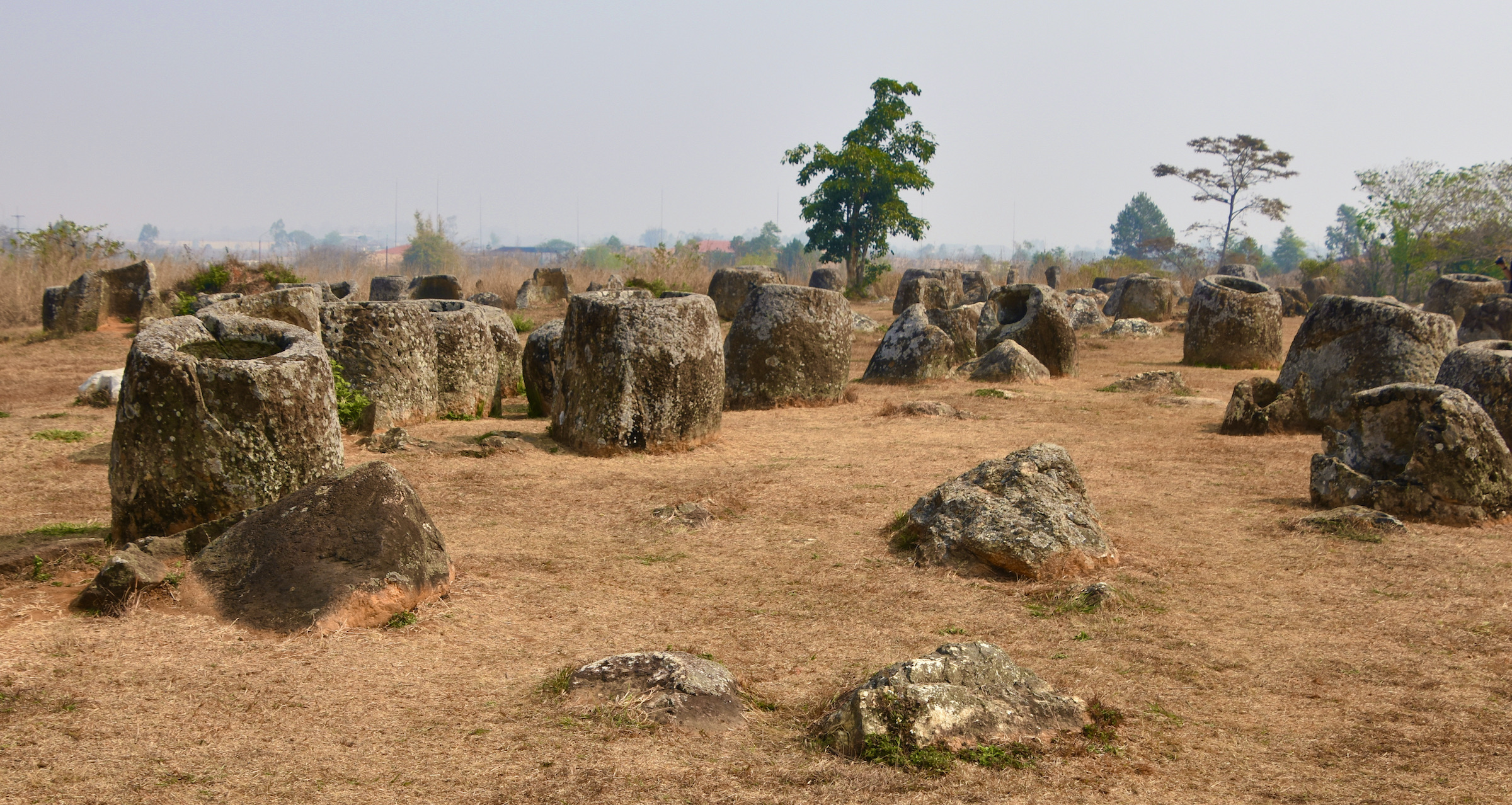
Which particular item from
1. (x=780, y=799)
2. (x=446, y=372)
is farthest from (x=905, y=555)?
(x=446, y=372)

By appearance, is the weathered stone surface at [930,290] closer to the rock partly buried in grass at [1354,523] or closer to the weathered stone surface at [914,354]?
the weathered stone surface at [914,354]

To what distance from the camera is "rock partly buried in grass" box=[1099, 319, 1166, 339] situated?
65.8 feet

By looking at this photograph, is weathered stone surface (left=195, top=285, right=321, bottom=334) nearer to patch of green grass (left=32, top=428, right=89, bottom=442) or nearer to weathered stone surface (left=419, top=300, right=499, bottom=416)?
weathered stone surface (left=419, top=300, right=499, bottom=416)

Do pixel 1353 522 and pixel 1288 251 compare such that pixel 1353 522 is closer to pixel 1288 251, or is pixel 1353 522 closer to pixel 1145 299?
pixel 1145 299

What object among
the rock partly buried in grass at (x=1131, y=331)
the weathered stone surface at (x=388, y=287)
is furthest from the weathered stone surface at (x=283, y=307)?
the weathered stone surface at (x=388, y=287)

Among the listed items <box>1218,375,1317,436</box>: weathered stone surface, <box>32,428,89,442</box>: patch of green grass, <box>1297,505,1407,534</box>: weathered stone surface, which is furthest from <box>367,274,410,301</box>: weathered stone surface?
<box>1297,505,1407,534</box>: weathered stone surface

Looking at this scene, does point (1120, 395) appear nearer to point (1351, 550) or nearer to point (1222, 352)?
point (1222, 352)

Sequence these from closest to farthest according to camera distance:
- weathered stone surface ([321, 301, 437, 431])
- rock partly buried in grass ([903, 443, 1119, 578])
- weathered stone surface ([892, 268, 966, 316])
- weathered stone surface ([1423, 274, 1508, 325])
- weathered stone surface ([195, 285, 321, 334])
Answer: rock partly buried in grass ([903, 443, 1119, 578]) < weathered stone surface ([195, 285, 321, 334]) < weathered stone surface ([321, 301, 437, 431]) < weathered stone surface ([1423, 274, 1508, 325]) < weathered stone surface ([892, 268, 966, 316])

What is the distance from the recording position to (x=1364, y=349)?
32.8 feet

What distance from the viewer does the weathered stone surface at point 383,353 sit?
8844mm

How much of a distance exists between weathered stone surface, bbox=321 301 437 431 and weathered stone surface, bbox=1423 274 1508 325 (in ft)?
69.9

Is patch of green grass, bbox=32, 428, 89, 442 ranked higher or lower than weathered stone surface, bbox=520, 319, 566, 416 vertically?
lower

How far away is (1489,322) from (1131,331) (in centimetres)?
574

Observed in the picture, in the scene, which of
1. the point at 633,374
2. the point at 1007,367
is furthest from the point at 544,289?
the point at 633,374
